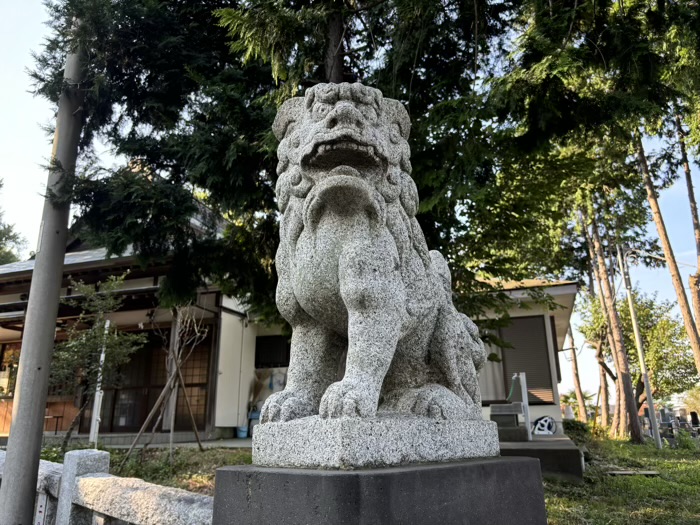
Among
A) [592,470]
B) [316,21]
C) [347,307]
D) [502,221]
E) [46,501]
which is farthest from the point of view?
[592,470]

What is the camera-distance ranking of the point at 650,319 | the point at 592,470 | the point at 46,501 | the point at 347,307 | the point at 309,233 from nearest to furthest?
the point at 347,307
the point at 309,233
the point at 46,501
the point at 592,470
the point at 650,319

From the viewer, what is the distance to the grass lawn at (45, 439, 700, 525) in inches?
169

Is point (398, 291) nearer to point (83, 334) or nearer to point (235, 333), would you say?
point (83, 334)

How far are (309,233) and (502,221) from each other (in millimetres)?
4145

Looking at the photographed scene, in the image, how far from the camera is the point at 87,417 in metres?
11.6

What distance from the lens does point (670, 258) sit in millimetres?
11570

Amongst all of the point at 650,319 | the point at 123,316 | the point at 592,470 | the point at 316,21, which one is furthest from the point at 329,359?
the point at 650,319

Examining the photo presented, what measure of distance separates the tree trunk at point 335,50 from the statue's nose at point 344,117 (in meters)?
3.28

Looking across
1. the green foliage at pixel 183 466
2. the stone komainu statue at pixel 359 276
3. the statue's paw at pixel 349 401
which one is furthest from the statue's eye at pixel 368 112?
the green foliage at pixel 183 466

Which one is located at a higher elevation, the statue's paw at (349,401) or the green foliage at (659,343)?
the green foliage at (659,343)

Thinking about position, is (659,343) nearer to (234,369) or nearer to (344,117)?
(234,369)

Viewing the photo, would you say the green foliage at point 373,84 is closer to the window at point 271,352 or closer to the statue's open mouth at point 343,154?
the statue's open mouth at point 343,154

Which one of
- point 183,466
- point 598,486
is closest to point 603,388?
point 598,486

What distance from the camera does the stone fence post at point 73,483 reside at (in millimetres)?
3584
